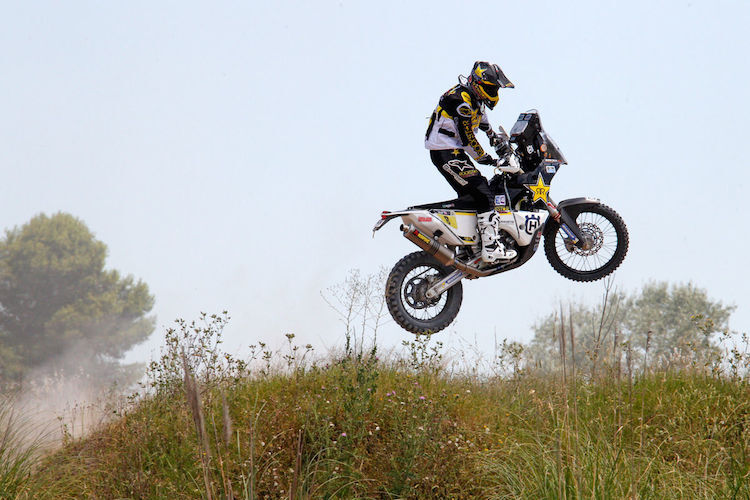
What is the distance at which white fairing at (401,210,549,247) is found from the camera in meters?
8.45

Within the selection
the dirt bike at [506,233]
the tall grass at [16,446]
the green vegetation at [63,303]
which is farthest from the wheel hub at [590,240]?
the green vegetation at [63,303]

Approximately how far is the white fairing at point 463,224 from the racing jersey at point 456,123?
79 centimetres

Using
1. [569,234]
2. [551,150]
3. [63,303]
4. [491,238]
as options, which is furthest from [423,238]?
[63,303]

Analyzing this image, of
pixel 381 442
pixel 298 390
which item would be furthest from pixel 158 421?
pixel 381 442

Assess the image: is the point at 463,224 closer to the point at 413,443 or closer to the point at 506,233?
the point at 506,233

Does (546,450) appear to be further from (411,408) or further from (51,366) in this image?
(51,366)

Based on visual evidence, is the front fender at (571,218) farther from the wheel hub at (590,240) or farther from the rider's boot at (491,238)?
the rider's boot at (491,238)

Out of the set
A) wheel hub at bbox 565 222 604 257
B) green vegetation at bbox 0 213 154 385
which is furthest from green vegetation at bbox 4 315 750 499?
green vegetation at bbox 0 213 154 385

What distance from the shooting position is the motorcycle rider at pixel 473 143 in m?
8.76

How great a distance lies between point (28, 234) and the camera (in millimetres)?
39406

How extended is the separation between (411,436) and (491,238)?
347 centimetres

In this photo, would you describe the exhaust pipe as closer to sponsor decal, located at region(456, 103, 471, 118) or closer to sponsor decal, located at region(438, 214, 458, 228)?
sponsor decal, located at region(438, 214, 458, 228)

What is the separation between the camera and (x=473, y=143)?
884 cm

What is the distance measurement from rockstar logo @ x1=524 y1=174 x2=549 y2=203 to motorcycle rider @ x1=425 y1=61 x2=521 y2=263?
1.38 feet
